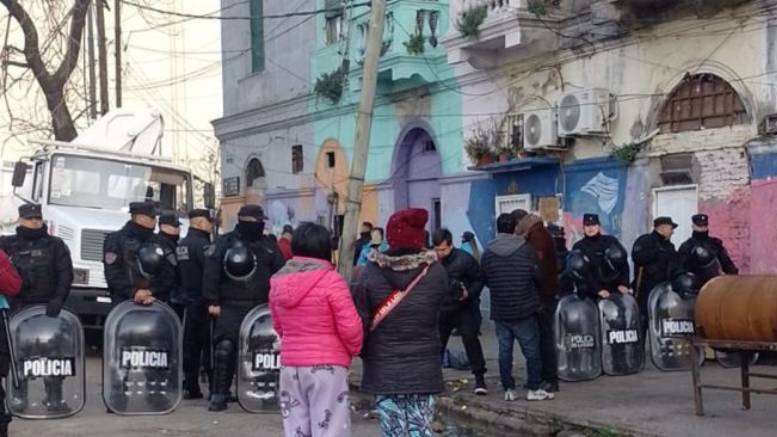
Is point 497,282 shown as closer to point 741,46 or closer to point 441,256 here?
point 441,256

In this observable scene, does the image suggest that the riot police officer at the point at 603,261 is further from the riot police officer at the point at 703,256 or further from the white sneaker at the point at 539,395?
Answer: the white sneaker at the point at 539,395

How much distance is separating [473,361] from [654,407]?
1910 millimetres

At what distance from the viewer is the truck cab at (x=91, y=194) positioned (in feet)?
48.9

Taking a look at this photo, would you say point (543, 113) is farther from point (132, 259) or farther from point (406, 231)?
point (406, 231)

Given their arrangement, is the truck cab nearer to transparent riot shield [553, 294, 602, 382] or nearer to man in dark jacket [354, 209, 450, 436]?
transparent riot shield [553, 294, 602, 382]

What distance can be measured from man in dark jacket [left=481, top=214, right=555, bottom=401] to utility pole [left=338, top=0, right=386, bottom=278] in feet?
8.14

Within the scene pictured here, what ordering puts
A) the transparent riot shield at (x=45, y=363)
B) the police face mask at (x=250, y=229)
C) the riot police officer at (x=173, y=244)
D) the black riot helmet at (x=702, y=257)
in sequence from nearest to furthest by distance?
the transparent riot shield at (x=45, y=363) < the police face mask at (x=250, y=229) < the riot police officer at (x=173, y=244) < the black riot helmet at (x=702, y=257)

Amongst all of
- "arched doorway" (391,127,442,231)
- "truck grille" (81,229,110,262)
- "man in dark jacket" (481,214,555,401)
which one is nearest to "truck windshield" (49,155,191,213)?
"truck grille" (81,229,110,262)

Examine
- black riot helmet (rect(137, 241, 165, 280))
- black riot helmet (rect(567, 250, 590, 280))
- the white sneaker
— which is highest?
black riot helmet (rect(137, 241, 165, 280))

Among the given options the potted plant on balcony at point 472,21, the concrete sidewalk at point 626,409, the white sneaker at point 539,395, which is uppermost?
the potted plant on balcony at point 472,21

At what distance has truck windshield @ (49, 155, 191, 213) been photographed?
51.7ft

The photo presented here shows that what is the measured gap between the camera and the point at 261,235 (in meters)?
10.2

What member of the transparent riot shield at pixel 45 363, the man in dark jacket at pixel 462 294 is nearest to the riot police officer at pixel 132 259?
the transparent riot shield at pixel 45 363

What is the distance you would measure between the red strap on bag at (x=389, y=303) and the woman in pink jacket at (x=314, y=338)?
9 cm
